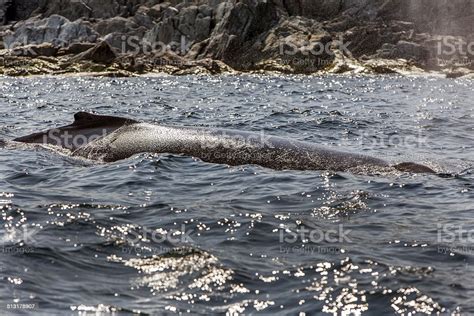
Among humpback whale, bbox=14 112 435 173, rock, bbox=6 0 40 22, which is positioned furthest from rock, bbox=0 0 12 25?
humpback whale, bbox=14 112 435 173

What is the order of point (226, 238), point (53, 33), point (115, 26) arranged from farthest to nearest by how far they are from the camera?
point (115, 26) < point (53, 33) < point (226, 238)

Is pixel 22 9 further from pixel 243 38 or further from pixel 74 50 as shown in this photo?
pixel 243 38

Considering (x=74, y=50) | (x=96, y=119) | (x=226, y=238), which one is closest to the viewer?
(x=226, y=238)

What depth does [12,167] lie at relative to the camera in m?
12.7

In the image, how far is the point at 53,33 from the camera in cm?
10838

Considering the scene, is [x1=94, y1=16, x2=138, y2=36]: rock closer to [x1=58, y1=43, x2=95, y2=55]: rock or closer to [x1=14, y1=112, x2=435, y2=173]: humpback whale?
[x1=58, y1=43, x2=95, y2=55]: rock

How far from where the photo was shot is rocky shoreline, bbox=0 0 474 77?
83.8 metres

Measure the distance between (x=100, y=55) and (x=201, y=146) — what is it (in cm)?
6922

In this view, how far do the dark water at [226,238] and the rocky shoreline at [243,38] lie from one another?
6244 cm

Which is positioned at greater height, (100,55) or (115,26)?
(115,26)

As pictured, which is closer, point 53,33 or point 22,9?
point 53,33

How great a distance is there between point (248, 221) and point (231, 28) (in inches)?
3604

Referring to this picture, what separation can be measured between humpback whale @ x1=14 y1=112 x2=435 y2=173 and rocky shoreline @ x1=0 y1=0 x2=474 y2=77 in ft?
194

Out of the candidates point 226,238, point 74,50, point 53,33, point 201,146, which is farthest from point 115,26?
point 226,238
